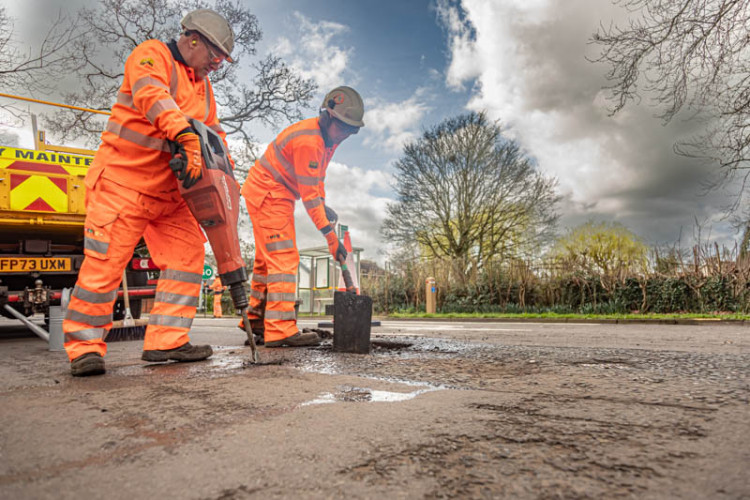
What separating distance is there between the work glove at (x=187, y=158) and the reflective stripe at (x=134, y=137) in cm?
26

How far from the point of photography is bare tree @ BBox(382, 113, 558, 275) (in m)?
19.6

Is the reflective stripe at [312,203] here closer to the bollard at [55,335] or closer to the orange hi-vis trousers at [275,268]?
the orange hi-vis trousers at [275,268]

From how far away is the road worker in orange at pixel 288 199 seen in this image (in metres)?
4.25

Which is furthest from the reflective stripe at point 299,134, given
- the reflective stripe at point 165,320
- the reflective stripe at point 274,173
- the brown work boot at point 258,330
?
the reflective stripe at point 165,320

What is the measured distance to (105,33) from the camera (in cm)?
1509

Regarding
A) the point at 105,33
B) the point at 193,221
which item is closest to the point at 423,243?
the point at 105,33

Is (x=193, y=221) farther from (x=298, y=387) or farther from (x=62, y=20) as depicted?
(x=62, y=20)

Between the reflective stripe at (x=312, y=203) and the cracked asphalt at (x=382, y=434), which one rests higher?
the reflective stripe at (x=312, y=203)

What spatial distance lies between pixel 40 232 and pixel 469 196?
668 inches

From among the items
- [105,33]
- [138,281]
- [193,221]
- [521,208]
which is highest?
[105,33]

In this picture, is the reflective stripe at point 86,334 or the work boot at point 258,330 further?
the work boot at point 258,330

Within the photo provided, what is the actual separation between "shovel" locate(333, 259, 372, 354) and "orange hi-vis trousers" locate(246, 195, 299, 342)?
53cm

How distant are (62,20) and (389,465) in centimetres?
1392

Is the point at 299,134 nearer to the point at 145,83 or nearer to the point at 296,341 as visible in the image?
the point at 145,83
